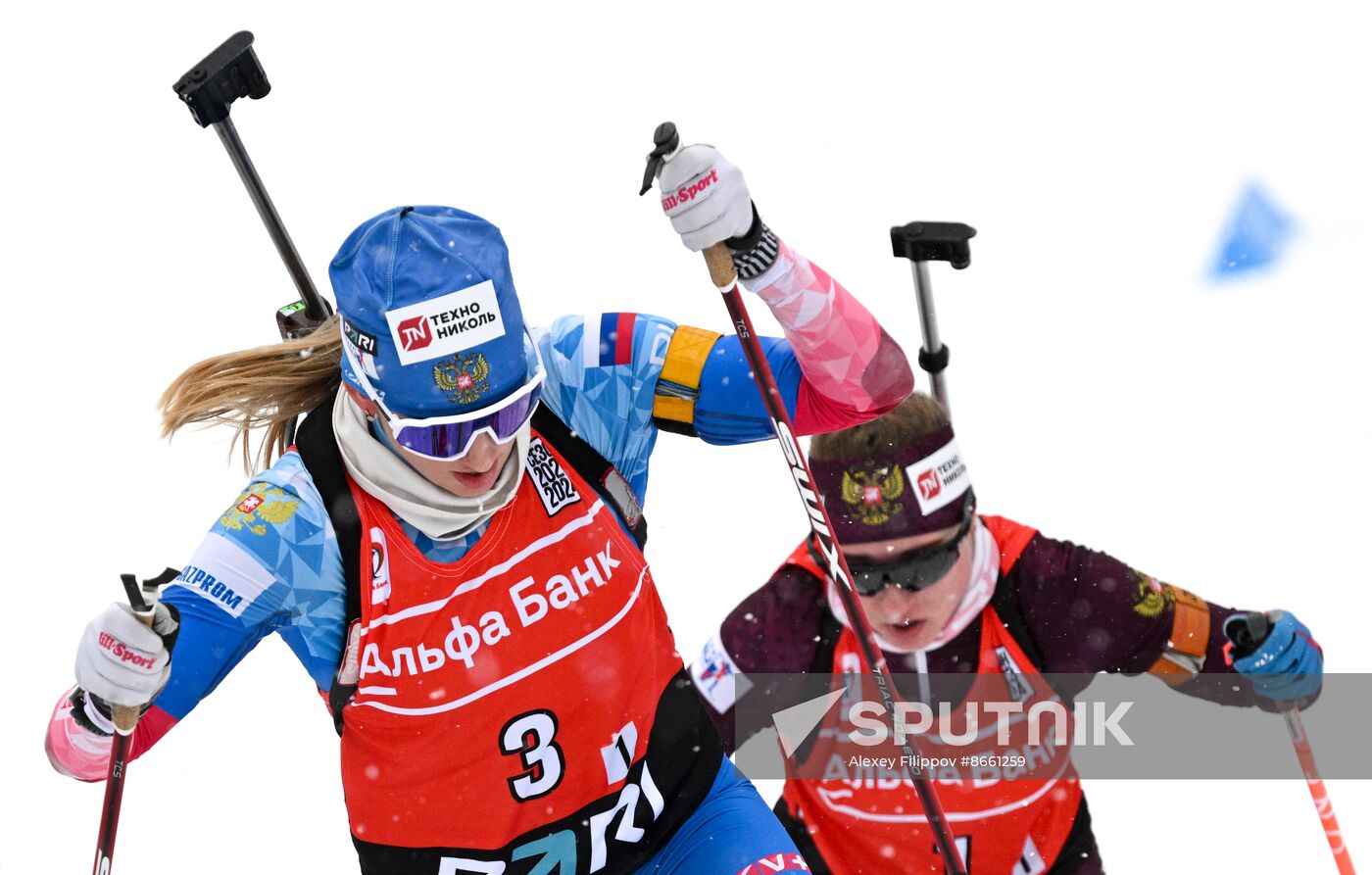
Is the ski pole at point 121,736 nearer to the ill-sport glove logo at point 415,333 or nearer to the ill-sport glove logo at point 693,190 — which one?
the ill-sport glove logo at point 415,333

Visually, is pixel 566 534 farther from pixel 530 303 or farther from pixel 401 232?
pixel 530 303

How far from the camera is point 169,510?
6.57 meters

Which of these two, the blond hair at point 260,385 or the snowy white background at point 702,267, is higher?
the blond hair at point 260,385

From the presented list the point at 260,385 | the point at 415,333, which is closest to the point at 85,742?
the point at 260,385

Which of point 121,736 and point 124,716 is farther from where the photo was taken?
point 121,736

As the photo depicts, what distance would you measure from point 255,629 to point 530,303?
341cm

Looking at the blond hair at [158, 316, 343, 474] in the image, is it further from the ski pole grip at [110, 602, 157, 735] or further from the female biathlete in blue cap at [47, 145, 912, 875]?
the ski pole grip at [110, 602, 157, 735]

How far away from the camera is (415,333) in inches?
126

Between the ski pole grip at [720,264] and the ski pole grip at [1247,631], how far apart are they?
→ 1.79 metres

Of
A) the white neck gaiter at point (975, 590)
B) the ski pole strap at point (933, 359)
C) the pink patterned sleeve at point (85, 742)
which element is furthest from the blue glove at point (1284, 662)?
the pink patterned sleeve at point (85, 742)

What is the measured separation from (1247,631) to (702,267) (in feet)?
9.77

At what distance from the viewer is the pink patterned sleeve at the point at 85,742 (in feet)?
11.3

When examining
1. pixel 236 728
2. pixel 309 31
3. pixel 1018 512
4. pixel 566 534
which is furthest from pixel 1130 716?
pixel 309 31

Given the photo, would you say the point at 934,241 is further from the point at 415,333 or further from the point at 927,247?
the point at 415,333
